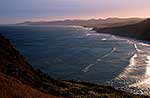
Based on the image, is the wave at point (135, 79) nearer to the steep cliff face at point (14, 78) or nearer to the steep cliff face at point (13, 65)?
the steep cliff face at point (14, 78)

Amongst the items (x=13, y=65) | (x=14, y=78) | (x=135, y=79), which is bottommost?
(x=135, y=79)

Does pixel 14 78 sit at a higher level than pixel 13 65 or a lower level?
lower

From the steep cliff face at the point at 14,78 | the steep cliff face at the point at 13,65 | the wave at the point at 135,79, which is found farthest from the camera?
the wave at the point at 135,79

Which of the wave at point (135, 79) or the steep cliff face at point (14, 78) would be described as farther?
the wave at point (135, 79)

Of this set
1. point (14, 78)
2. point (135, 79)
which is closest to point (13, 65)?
point (14, 78)

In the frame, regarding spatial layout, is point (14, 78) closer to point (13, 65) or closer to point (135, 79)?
point (13, 65)

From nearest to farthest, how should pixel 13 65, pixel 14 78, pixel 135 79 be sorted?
1. pixel 14 78
2. pixel 13 65
3. pixel 135 79

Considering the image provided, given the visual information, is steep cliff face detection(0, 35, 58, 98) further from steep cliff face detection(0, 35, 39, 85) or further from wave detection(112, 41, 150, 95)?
wave detection(112, 41, 150, 95)

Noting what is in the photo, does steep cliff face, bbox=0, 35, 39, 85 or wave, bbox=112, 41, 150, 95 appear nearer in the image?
steep cliff face, bbox=0, 35, 39, 85

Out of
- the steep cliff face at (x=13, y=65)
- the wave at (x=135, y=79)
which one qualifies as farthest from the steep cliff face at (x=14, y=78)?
the wave at (x=135, y=79)

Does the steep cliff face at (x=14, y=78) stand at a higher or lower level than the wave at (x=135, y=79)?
higher

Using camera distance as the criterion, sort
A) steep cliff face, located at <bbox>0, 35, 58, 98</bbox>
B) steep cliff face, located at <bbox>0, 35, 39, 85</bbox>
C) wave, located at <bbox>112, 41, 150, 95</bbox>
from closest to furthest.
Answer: steep cliff face, located at <bbox>0, 35, 58, 98</bbox> → steep cliff face, located at <bbox>0, 35, 39, 85</bbox> → wave, located at <bbox>112, 41, 150, 95</bbox>

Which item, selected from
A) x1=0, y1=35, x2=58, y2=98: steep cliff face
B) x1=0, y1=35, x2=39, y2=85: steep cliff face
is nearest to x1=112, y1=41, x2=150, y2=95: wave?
x1=0, y1=35, x2=58, y2=98: steep cliff face
